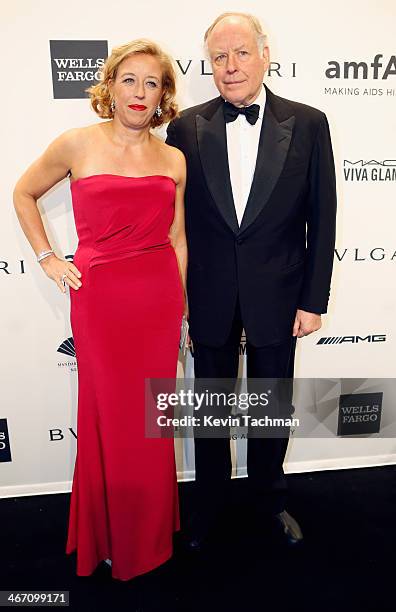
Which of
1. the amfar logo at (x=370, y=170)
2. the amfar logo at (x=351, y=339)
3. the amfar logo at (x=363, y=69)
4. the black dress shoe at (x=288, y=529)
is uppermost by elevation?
the amfar logo at (x=363, y=69)

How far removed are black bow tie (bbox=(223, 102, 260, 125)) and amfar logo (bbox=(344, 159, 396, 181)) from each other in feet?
2.62

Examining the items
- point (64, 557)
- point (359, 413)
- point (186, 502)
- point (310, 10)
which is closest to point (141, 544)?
point (64, 557)

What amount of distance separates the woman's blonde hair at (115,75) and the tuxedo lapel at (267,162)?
37 centimetres

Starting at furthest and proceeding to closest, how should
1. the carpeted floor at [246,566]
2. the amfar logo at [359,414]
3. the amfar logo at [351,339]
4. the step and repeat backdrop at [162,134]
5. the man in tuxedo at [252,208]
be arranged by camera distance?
1. the amfar logo at [359,414]
2. the amfar logo at [351,339]
3. the step and repeat backdrop at [162,134]
4. the carpeted floor at [246,566]
5. the man in tuxedo at [252,208]

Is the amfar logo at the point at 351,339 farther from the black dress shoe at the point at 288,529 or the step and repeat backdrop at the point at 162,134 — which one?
the black dress shoe at the point at 288,529

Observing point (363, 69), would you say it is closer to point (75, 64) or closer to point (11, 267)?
point (75, 64)

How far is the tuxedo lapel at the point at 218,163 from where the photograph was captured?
195 centimetres

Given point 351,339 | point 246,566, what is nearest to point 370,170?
point 351,339

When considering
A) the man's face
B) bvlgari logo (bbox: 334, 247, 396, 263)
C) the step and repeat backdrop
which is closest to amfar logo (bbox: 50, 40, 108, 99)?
the step and repeat backdrop

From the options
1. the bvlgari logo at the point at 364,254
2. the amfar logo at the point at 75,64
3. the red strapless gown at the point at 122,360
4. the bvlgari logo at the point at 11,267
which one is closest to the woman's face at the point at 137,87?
the red strapless gown at the point at 122,360

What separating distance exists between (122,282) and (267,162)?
0.69m

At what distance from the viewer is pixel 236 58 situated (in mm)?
1876

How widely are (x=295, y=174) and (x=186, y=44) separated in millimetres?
880

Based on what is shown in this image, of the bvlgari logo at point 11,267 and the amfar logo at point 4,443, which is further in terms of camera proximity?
the amfar logo at point 4,443
